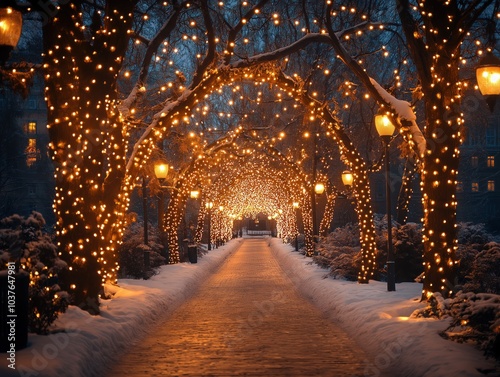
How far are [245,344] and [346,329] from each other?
2.44 m

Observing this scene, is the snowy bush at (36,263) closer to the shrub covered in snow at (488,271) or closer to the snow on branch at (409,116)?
the snow on branch at (409,116)

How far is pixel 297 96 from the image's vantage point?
20.2 metres

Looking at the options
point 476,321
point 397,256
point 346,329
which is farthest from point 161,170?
point 476,321

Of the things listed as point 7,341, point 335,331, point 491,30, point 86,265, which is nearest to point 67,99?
point 86,265

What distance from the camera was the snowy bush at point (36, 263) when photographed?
33.7ft

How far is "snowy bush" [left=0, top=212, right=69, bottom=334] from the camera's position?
10266mm

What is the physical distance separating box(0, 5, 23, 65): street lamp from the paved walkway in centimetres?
460

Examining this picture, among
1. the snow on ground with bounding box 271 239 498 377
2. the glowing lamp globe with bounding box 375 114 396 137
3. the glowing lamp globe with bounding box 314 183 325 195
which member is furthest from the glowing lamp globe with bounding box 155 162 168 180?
the glowing lamp globe with bounding box 314 183 325 195

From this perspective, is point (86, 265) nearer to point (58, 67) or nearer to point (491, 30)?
point (58, 67)

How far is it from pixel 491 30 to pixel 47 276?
9185 mm

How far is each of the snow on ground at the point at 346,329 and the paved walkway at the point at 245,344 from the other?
1.05 feet

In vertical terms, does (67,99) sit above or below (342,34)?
below

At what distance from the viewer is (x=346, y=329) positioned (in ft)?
42.8

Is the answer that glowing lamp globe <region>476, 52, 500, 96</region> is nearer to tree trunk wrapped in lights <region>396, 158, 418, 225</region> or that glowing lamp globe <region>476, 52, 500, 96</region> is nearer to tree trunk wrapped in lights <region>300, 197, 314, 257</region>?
tree trunk wrapped in lights <region>396, 158, 418, 225</region>
